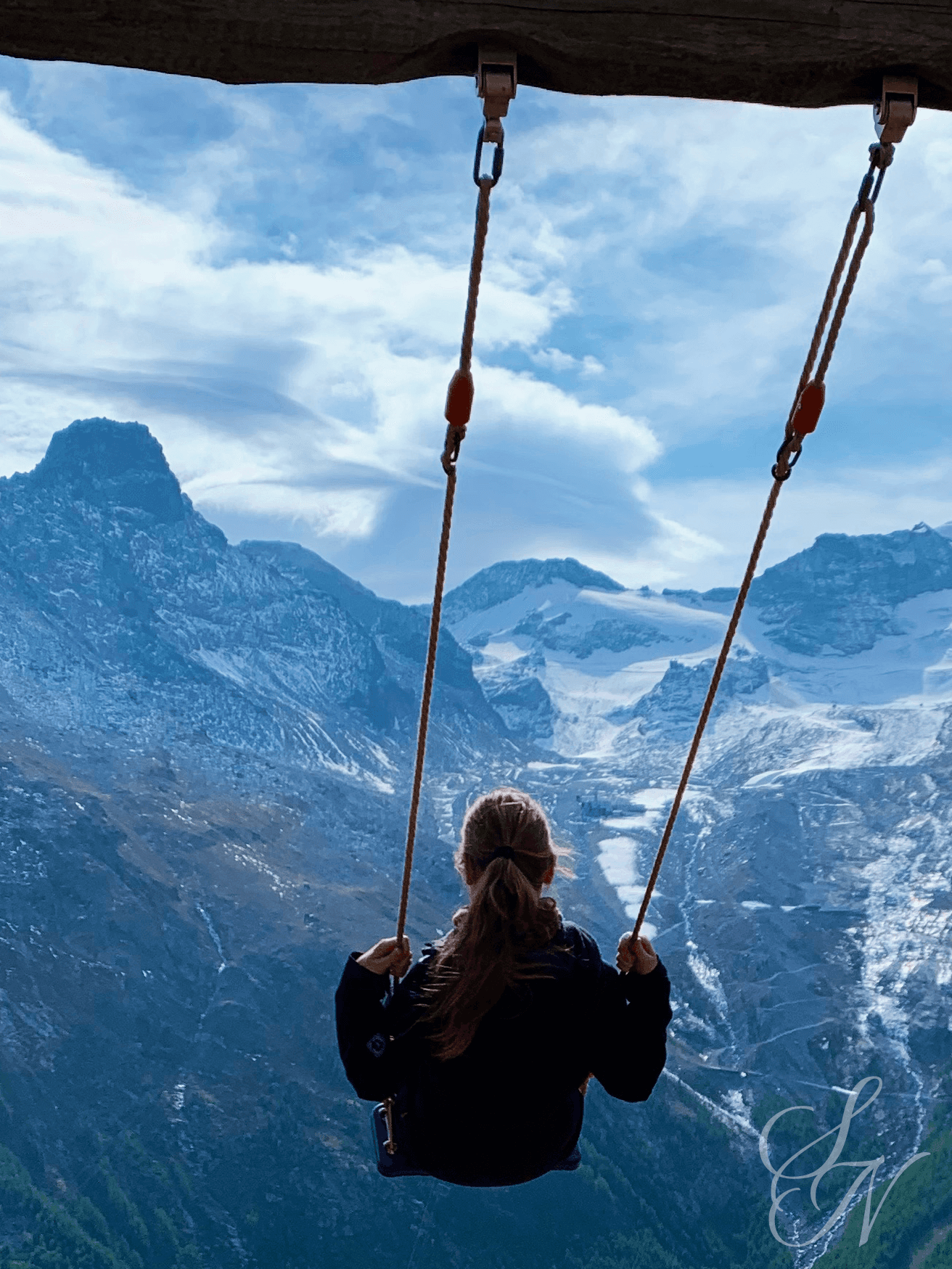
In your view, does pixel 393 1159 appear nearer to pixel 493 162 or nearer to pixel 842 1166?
pixel 493 162

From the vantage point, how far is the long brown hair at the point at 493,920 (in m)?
3.85

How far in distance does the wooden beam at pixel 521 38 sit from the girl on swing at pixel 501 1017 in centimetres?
210

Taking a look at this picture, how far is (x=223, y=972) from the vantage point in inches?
7515

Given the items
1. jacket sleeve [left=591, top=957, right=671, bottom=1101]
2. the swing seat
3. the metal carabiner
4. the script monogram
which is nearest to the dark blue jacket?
jacket sleeve [left=591, top=957, right=671, bottom=1101]

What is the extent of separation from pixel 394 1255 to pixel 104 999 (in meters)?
55.3

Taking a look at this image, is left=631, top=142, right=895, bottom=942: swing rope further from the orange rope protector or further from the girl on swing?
the orange rope protector

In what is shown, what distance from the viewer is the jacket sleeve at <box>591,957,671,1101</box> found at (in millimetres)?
3971

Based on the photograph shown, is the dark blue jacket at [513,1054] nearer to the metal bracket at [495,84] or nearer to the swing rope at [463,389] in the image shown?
the swing rope at [463,389]

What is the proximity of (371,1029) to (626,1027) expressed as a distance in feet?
2.58

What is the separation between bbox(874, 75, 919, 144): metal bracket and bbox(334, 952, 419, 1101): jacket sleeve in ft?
9.33

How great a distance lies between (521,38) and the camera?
3.54 meters

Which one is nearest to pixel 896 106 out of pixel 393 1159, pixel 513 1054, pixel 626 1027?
pixel 626 1027

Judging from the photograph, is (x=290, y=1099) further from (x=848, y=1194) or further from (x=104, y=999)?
(x=848, y=1194)

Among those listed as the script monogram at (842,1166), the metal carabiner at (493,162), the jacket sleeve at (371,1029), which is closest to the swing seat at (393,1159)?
the jacket sleeve at (371,1029)
